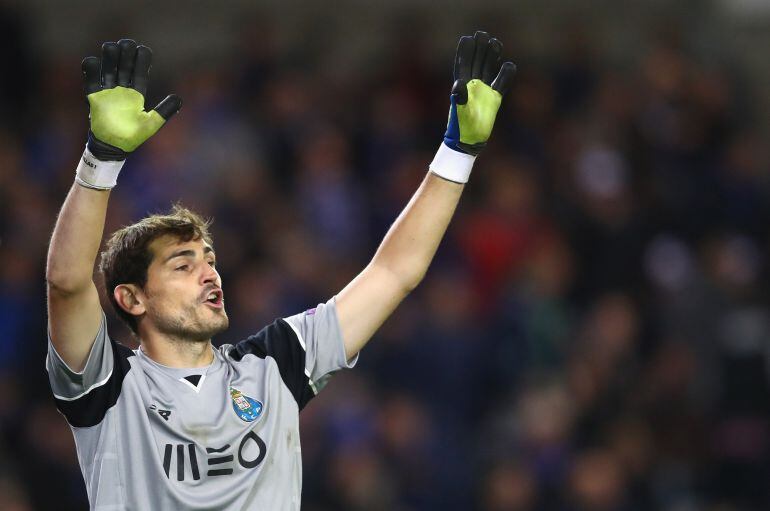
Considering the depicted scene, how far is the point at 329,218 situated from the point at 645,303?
2.28 m

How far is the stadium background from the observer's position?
8.16 m

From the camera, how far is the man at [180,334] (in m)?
3.68

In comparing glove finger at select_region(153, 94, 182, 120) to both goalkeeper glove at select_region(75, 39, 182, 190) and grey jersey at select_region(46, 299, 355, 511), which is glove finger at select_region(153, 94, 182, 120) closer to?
goalkeeper glove at select_region(75, 39, 182, 190)

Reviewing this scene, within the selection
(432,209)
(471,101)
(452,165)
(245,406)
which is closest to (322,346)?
(245,406)

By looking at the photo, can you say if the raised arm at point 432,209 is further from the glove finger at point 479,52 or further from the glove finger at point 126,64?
the glove finger at point 126,64

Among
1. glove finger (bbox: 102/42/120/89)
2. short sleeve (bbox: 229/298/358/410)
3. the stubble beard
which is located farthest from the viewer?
short sleeve (bbox: 229/298/358/410)

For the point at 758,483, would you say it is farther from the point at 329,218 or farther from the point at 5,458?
the point at 5,458

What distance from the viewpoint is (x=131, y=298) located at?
13.5 feet

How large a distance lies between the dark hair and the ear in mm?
18

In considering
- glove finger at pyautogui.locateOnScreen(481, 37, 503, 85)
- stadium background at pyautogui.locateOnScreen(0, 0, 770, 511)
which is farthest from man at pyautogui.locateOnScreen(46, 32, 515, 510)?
stadium background at pyautogui.locateOnScreen(0, 0, 770, 511)

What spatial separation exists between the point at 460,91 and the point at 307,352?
949mm

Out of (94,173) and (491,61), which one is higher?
(491,61)

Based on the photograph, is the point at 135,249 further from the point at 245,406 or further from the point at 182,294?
the point at 245,406

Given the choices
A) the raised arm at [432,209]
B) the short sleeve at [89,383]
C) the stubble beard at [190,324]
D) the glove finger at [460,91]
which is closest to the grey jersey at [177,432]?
the short sleeve at [89,383]
